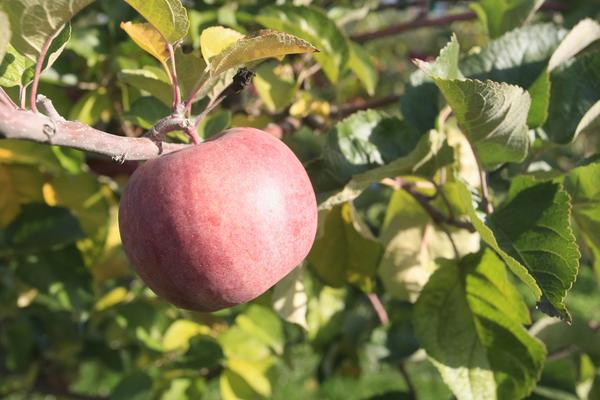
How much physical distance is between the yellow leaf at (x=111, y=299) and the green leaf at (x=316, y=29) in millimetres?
670

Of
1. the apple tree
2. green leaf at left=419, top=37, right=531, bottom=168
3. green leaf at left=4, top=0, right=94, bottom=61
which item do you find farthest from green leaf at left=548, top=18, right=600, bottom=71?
green leaf at left=4, top=0, right=94, bottom=61

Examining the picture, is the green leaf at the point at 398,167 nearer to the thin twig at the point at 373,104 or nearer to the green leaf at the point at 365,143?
the green leaf at the point at 365,143

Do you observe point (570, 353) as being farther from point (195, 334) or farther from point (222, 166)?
point (222, 166)

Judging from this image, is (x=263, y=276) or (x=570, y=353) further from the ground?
(x=263, y=276)

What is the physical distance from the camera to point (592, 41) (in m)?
0.88

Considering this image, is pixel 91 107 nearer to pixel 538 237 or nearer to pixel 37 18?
pixel 37 18

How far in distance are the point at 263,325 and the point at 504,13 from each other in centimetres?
76

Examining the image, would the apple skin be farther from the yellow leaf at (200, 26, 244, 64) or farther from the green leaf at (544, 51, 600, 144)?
the green leaf at (544, 51, 600, 144)

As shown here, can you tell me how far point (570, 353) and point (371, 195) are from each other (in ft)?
1.95

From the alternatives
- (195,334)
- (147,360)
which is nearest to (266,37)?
(195,334)

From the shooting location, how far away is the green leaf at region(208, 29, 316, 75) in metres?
0.60

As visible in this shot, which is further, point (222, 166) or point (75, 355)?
point (75, 355)

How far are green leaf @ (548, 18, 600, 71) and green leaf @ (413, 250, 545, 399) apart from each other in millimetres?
273

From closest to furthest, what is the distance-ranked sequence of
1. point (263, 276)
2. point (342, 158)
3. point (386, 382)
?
point (263, 276)
point (342, 158)
point (386, 382)
